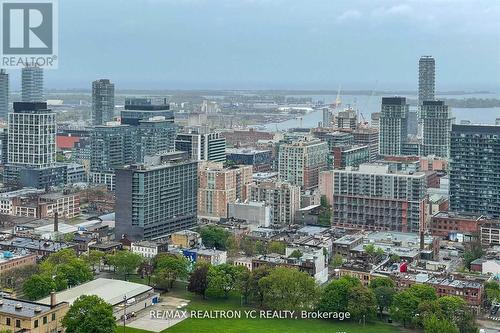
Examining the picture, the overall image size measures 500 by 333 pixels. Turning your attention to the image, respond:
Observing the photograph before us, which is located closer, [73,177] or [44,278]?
[44,278]

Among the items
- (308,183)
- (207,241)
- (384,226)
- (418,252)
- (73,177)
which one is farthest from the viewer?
(73,177)

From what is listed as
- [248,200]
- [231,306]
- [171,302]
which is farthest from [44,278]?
[248,200]

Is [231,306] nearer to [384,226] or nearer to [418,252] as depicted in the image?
[418,252]

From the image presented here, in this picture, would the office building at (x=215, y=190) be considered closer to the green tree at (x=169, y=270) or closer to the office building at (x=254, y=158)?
the office building at (x=254, y=158)

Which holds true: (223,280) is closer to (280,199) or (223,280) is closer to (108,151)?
(280,199)

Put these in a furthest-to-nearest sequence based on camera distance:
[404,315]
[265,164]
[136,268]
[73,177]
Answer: [265,164]
[73,177]
[136,268]
[404,315]

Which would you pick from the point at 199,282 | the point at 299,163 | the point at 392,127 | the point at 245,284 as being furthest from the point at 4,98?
the point at 245,284

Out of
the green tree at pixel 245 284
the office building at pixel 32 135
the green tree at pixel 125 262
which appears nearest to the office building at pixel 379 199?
the green tree at pixel 125 262

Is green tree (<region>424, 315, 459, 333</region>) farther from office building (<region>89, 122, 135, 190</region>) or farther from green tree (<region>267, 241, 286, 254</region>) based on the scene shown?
office building (<region>89, 122, 135, 190</region>)
